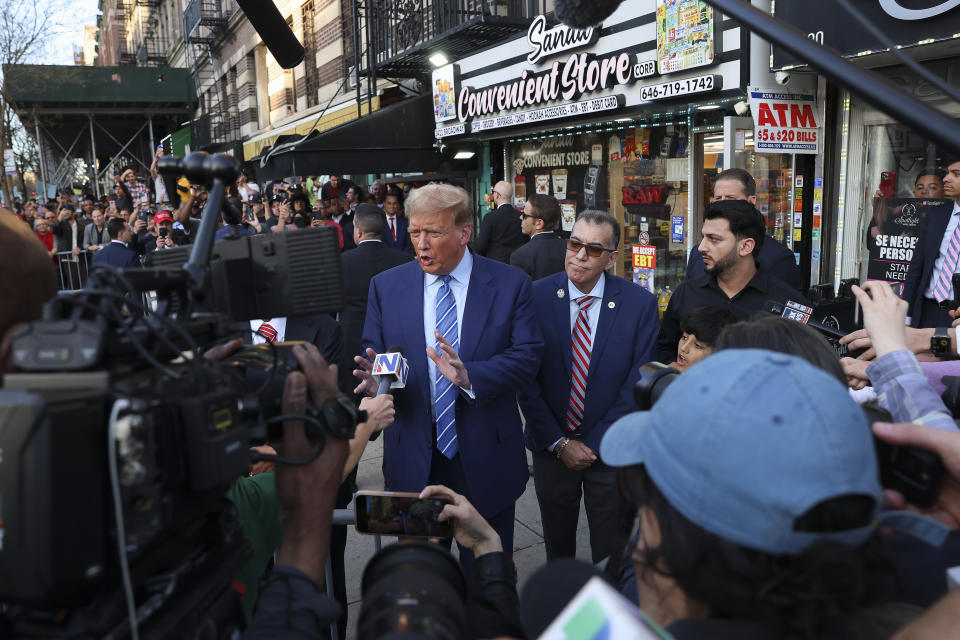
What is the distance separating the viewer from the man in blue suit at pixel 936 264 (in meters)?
4.44

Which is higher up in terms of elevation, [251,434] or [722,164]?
[722,164]

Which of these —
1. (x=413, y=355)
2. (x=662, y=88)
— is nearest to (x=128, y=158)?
(x=662, y=88)

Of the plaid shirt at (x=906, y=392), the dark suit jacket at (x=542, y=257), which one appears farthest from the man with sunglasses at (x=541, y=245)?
the plaid shirt at (x=906, y=392)

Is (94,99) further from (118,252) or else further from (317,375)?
(317,375)

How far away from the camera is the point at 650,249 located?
6988mm

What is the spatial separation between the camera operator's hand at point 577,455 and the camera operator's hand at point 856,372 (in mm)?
1231

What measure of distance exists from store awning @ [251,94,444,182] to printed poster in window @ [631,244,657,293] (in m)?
4.89

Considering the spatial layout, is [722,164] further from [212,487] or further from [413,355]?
[212,487]

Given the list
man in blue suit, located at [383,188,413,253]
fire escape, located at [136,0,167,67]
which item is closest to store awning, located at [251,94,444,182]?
man in blue suit, located at [383,188,413,253]

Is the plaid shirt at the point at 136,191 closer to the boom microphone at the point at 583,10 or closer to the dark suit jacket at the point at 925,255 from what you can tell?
the dark suit jacket at the point at 925,255

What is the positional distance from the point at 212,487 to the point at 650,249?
6.33 m

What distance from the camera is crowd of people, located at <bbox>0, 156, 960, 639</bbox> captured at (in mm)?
986

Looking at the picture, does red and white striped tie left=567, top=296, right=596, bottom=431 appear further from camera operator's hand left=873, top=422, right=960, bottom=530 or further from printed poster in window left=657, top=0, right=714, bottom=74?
printed poster in window left=657, top=0, right=714, bottom=74

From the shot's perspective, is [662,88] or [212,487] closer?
[212,487]
